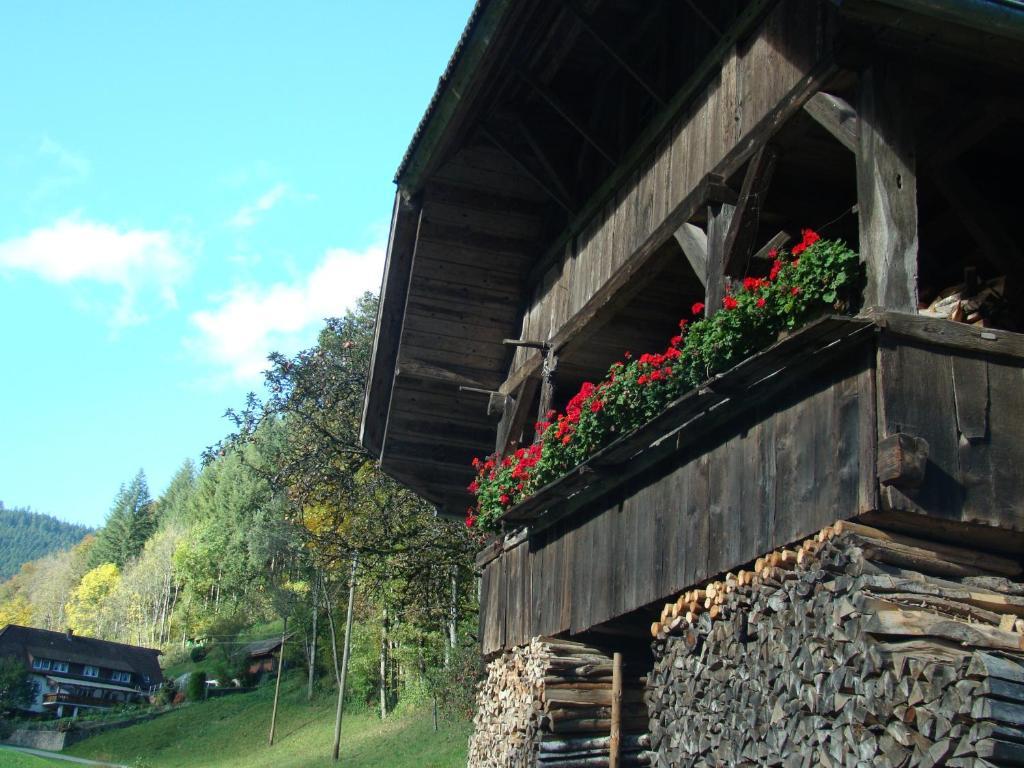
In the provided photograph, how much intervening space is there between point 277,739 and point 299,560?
7463mm

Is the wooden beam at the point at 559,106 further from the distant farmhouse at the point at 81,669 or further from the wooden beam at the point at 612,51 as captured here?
the distant farmhouse at the point at 81,669

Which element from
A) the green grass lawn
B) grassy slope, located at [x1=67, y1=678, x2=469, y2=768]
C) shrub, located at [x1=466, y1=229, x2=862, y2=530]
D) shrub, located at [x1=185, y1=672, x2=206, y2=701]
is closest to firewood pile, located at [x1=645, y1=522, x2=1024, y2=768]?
shrub, located at [x1=466, y1=229, x2=862, y2=530]

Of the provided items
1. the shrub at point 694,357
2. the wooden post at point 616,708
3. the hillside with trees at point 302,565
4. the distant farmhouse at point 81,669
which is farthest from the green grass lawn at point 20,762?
the distant farmhouse at point 81,669

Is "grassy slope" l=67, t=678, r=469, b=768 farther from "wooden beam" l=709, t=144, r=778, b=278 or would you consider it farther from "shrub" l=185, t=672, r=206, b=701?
"wooden beam" l=709, t=144, r=778, b=278

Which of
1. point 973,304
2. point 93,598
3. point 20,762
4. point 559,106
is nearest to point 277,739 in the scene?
point 20,762

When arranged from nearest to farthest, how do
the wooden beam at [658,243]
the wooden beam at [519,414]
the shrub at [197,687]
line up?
the wooden beam at [658,243]
the wooden beam at [519,414]
the shrub at [197,687]

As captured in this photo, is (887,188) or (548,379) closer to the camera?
(887,188)

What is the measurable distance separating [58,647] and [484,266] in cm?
7500

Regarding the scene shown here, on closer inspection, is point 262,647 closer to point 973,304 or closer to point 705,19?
point 705,19

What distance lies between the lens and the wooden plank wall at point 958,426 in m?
6.71

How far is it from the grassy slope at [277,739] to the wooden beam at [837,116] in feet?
65.5

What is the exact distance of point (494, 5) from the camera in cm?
1043

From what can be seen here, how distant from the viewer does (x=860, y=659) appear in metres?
6.48

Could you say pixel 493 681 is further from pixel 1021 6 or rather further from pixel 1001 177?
pixel 1021 6
